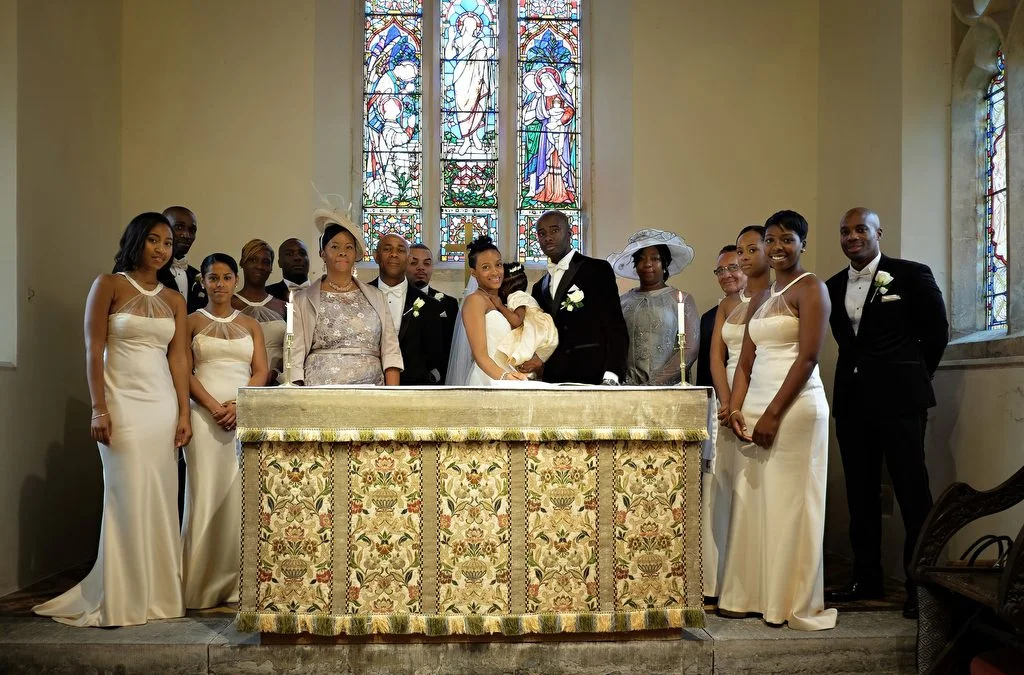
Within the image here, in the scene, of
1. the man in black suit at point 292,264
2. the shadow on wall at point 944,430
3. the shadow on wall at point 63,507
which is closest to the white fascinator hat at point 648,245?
the shadow on wall at point 944,430

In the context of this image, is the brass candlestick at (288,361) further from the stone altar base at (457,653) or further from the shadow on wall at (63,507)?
the shadow on wall at (63,507)

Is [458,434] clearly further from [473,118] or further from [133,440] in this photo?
[473,118]

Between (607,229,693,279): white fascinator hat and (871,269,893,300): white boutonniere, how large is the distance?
1234mm

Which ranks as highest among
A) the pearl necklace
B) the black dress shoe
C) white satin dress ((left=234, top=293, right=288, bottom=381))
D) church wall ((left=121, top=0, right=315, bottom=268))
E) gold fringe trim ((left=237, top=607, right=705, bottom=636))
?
church wall ((left=121, top=0, right=315, bottom=268))

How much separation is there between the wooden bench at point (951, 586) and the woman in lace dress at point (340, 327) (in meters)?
2.57

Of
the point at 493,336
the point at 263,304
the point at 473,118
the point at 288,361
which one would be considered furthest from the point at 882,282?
the point at 473,118

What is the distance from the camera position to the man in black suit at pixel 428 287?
5.89 metres

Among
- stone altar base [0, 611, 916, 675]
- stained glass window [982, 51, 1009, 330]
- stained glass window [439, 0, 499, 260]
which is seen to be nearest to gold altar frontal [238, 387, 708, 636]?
stone altar base [0, 611, 916, 675]

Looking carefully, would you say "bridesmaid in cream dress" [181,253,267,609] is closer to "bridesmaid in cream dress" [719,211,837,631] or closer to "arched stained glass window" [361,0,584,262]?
"bridesmaid in cream dress" [719,211,837,631]

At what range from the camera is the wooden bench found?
359cm

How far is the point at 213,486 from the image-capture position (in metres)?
4.92

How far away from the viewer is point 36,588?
211 inches

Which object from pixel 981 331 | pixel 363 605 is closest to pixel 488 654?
pixel 363 605

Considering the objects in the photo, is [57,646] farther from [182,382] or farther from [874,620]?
[874,620]
